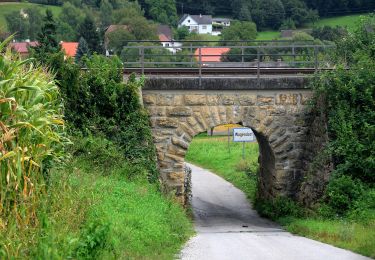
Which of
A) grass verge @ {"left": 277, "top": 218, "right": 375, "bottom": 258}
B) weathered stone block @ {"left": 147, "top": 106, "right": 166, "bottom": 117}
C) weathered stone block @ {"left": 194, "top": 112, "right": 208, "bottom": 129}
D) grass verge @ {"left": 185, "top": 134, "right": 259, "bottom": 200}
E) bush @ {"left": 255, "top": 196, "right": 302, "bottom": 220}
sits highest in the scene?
weathered stone block @ {"left": 147, "top": 106, "right": 166, "bottom": 117}

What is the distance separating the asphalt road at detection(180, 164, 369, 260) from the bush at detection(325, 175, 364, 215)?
4.38 feet

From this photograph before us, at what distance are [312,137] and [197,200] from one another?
7.35m

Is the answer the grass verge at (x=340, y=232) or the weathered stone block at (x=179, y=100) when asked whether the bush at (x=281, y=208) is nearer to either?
the grass verge at (x=340, y=232)

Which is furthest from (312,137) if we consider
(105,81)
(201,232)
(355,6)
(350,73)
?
(355,6)

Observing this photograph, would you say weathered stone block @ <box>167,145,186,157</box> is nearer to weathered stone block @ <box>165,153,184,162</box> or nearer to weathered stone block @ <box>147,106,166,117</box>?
weathered stone block @ <box>165,153,184,162</box>

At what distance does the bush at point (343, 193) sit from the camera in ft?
58.0

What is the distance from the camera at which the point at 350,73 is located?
19016 millimetres

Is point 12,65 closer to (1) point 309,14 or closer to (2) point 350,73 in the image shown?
(2) point 350,73

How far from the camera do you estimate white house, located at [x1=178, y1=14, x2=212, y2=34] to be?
284ft

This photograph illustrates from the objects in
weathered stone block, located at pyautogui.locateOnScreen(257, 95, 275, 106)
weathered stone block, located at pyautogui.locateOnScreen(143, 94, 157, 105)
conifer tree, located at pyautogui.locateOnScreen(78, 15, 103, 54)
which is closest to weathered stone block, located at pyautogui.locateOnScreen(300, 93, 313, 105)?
weathered stone block, located at pyautogui.locateOnScreen(257, 95, 275, 106)

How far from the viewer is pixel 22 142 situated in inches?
438

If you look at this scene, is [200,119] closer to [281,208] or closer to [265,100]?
[265,100]

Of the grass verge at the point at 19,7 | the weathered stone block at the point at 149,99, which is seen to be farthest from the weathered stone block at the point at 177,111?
the grass verge at the point at 19,7

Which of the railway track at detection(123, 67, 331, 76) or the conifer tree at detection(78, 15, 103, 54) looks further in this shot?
the conifer tree at detection(78, 15, 103, 54)
